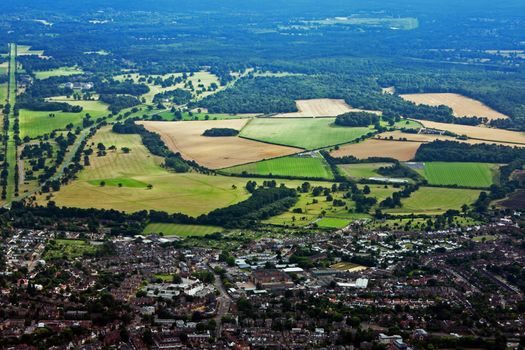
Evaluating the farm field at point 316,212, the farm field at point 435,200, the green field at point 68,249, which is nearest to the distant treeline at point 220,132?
the farm field at point 316,212

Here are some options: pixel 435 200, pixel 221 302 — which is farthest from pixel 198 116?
pixel 221 302

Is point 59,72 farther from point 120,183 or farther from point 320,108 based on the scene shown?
point 120,183

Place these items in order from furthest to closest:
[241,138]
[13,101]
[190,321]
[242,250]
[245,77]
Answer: [245,77] < [13,101] < [241,138] < [242,250] < [190,321]

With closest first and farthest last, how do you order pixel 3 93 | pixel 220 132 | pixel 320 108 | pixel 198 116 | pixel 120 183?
pixel 120 183
pixel 220 132
pixel 198 116
pixel 320 108
pixel 3 93

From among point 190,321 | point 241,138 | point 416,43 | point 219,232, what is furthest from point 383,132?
point 416,43

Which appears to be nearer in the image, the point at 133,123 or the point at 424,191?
the point at 424,191

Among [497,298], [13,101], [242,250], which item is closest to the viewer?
[497,298]

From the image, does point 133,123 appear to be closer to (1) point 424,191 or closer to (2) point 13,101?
(2) point 13,101
